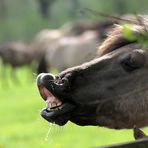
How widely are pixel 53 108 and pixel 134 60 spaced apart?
0.63 m

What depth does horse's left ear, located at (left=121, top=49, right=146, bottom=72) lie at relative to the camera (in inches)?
177

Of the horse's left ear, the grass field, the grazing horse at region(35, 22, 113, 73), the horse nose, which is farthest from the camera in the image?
the grazing horse at region(35, 22, 113, 73)

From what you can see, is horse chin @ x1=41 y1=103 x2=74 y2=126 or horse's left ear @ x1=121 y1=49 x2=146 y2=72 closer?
horse chin @ x1=41 y1=103 x2=74 y2=126

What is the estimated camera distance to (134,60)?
4.55 m

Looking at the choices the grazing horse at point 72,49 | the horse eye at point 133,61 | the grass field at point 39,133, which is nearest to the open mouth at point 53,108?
the horse eye at point 133,61

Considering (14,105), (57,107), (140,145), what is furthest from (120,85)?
(14,105)

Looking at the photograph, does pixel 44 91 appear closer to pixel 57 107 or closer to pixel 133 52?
pixel 57 107

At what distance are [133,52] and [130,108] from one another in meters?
0.38

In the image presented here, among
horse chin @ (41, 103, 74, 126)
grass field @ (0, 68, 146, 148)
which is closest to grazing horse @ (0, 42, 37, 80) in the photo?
grass field @ (0, 68, 146, 148)

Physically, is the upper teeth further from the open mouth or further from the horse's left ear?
the horse's left ear

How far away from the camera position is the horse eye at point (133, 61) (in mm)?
4516

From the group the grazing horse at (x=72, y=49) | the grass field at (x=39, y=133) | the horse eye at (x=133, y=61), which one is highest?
the grazing horse at (x=72, y=49)

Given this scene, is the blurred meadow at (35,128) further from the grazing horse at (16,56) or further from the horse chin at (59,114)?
the grazing horse at (16,56)

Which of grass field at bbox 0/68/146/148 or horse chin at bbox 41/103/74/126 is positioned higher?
grass field at bbox 0/68/146/148
